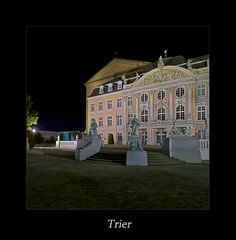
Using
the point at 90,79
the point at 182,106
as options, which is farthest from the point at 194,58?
the point at 90,79

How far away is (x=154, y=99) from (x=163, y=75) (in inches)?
131

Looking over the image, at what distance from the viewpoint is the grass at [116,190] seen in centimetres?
755

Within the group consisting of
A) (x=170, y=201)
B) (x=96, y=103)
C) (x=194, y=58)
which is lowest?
(x=170, y=201)

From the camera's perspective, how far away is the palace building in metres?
33.1

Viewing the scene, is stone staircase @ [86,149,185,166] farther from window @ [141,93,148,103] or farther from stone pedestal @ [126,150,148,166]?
window @ [141,93,148,103]

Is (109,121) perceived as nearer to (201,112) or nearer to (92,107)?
(92,107)

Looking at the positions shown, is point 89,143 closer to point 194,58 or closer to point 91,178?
point 91,178

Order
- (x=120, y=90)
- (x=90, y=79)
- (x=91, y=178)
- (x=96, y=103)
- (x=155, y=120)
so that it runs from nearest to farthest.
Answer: (x=91, y=178) → (x=155, y=120) → (x=120, y=90) → (x=96, y=103) → (x=90, y=79)

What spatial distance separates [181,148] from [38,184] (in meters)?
10.8

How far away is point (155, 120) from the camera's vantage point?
37.4 m

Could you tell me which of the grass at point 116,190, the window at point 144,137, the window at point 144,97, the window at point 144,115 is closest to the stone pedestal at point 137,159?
the grass at point 116,190

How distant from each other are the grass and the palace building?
20.3 m

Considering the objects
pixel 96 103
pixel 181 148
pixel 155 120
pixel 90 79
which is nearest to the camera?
pixel 181 148

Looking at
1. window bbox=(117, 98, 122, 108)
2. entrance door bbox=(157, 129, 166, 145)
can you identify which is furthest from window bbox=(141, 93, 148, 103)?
entrance door bbox=(157, 129, 166, 145)
